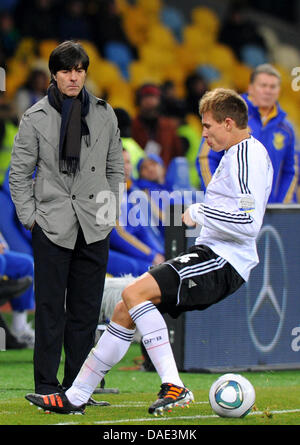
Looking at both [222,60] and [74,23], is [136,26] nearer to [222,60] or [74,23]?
[222,60]

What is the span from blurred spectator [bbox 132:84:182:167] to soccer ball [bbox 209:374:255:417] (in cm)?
755

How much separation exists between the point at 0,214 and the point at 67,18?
7410mm

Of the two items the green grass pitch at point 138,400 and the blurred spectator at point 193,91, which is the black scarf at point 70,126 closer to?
the green grass pitch at point 138,400

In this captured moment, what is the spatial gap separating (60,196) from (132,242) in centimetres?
369

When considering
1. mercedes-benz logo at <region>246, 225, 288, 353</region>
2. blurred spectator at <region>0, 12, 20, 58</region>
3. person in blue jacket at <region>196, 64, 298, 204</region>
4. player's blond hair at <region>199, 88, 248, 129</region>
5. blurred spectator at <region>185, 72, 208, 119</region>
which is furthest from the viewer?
blurred spectator at <region>185, 72, 208, 119</region>

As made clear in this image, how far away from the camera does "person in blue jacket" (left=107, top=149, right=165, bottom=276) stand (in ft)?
31.3

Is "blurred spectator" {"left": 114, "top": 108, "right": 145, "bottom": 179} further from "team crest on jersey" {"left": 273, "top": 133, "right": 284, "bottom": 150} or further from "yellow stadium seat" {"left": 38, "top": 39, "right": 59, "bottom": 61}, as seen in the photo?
"yellow stadium seat" {"left": 38, "top": 39, "right": 59, "bottom": 61}

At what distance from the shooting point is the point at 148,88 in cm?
1352

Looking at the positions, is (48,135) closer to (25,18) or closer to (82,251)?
(82,251)

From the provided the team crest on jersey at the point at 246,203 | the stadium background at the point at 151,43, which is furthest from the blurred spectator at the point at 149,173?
the team crest on jersey at the point at 246,203

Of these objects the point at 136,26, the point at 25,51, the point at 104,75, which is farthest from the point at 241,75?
the point at 25,51

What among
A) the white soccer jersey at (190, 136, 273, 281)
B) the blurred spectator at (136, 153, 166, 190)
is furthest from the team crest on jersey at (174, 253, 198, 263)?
the blurred spectator at (136, 153, 166, 190)

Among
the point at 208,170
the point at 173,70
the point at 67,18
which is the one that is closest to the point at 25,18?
the point at 67,18

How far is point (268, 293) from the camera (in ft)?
27.7
